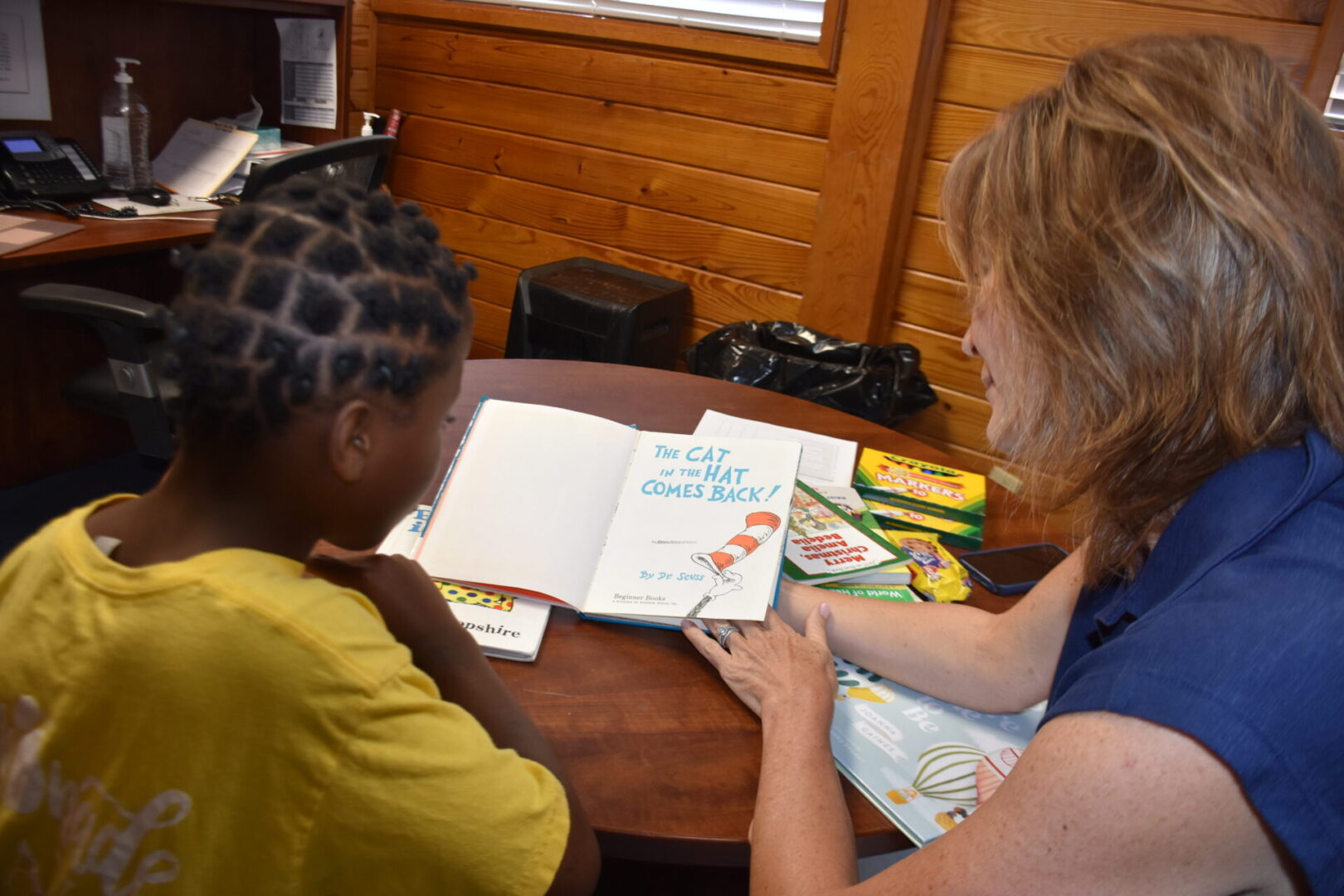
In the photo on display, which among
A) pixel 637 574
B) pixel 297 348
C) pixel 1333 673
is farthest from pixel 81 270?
pixel 1333 673

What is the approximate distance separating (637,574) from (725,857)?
0.33m

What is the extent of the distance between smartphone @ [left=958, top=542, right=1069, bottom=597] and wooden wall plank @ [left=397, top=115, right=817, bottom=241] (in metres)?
1.53

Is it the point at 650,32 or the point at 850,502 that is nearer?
the point at 850,502

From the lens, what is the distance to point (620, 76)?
9.27ft

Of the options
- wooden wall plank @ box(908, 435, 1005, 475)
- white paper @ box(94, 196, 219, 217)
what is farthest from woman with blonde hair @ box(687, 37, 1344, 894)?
white paper @ box(94, 196, 219, 217)

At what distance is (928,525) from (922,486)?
9 centimetres

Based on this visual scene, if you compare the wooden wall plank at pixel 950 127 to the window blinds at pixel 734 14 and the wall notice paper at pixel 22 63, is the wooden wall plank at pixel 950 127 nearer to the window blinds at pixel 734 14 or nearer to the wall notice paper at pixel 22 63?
the window blinds at pixel 734 14

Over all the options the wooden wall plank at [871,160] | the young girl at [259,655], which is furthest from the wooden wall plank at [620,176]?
the young girl at [259,655]

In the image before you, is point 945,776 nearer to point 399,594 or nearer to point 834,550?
point 834,550

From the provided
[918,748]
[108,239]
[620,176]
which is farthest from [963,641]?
[620,176]

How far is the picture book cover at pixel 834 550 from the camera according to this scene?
115 centimetres

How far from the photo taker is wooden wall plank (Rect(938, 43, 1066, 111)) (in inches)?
89.6

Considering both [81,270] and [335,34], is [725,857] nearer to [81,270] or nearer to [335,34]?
[81,270]

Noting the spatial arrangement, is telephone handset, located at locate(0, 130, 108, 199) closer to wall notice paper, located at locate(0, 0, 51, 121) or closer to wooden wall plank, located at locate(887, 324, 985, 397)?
wall notice paper, located at locate(0, 0, 51, 121)
